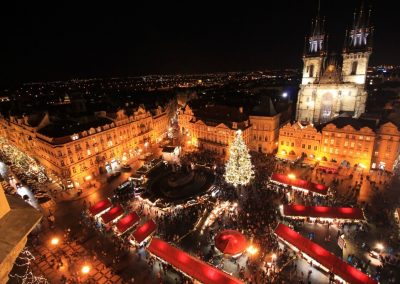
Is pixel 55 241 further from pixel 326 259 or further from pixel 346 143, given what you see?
pixel 346 143

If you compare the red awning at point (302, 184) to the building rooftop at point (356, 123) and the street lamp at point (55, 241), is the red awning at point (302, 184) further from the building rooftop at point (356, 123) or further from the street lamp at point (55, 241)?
the street lamp at point (55, 241)

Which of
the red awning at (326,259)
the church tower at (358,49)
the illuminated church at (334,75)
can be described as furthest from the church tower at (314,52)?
the red awning at (326,259)

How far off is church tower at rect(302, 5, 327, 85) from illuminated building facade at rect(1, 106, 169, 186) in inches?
1785

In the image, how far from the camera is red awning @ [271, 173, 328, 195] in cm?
3813

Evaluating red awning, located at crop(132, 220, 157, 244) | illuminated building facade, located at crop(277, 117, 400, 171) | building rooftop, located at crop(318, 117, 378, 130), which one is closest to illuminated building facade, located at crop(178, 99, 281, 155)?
illuminated building facade, located at crop(277, 117, 400, 171)

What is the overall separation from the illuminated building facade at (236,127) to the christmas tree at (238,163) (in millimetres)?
17610

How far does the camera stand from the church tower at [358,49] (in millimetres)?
58344

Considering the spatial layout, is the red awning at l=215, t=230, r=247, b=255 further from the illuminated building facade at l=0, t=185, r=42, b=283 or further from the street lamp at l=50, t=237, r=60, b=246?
the illuminated building facade at l=0, t=185, r=42, b=283

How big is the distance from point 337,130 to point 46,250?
5293 cm

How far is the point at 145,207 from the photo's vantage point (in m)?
38.8

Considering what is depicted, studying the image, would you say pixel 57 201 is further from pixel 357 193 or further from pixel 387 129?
pixel 387 129

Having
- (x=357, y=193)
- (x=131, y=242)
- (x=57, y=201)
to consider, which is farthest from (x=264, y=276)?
(x=57, y=201)

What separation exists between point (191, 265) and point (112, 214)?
15076 mm

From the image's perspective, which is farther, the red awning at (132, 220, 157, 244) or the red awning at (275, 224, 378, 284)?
the red awning at (132, 220, 157, 244)
